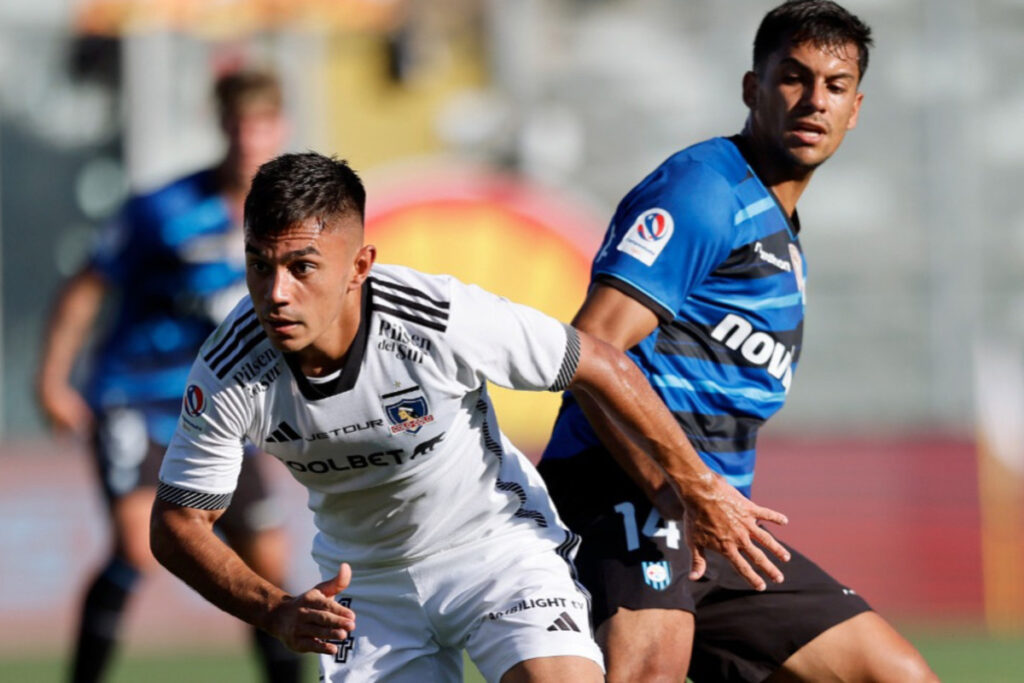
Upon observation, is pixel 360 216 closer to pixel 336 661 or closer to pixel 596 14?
pixel 336 661

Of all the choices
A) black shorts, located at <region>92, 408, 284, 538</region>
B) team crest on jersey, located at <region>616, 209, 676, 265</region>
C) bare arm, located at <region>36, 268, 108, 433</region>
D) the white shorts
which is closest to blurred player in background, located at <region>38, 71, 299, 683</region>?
black shorts, located at <region>92, 408, 284, 538</region>

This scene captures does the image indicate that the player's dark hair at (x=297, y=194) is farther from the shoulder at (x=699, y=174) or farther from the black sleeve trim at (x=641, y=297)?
the shoulder at (x=699, y=174)

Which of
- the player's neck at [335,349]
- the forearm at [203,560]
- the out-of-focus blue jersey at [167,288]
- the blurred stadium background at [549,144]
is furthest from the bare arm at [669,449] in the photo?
the blurred stadium background at [549,144]

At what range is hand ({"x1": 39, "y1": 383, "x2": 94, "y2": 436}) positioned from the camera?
7121mm

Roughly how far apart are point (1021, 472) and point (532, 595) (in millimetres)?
7516

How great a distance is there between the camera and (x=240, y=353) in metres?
3.99

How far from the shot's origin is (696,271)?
4.30m

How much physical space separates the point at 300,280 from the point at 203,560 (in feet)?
2.27

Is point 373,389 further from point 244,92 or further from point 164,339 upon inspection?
point 164,339

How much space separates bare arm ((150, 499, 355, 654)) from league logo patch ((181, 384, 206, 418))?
0.74ft

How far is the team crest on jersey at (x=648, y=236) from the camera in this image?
423cm

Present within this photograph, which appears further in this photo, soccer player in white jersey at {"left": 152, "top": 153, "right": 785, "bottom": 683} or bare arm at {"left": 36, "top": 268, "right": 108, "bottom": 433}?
bare arm at {"left": 36, "top": 268, "right": 108, "bottom": 433}

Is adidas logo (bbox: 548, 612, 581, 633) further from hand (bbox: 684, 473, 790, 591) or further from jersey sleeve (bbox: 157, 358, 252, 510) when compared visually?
jersey sleeve (bbox: 157, 358, 252, 510)

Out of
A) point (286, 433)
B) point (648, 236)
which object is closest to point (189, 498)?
point (286, 433)
